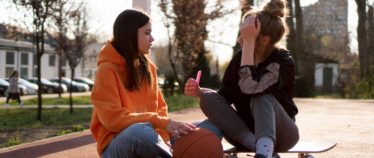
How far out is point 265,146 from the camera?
306cm

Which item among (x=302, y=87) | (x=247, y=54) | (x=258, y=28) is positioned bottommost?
(x=302, y=87)

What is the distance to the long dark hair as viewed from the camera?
3270 millimetres

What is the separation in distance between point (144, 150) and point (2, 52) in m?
33.3

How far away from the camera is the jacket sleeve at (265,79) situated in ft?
10.6

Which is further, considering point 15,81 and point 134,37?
point 15,81

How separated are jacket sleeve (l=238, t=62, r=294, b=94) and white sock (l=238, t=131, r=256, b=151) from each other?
38cm

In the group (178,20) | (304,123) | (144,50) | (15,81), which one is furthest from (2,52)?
(144,50)

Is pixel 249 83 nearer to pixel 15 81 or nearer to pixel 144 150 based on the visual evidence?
pixel 144 150

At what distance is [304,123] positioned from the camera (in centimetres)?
852

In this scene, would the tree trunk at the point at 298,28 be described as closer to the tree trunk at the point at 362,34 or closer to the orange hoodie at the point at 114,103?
the tree trunk at the point at 362,34

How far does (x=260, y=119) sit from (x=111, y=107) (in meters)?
1.10

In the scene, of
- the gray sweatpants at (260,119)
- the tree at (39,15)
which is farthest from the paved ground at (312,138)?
the tree at (39,15)

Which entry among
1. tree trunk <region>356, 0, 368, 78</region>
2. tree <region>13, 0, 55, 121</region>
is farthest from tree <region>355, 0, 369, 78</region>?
tree <region>13, 0, 55, 121</region>

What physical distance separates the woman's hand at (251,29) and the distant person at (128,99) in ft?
2.50
